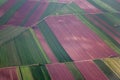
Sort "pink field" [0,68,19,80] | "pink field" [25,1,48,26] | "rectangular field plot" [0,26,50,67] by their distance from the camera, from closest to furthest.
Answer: "pink field" [0,68,19,80], "rectangular field plot" [0,26,50,67], "pink field" [25,1,48,26]

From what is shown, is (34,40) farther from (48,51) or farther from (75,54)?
(75,54)

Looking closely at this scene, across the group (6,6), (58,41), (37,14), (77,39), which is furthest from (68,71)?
(6,6)

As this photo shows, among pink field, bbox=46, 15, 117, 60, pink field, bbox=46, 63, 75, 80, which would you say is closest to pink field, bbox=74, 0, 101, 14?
pink field, bbox=46, 15, 117, 60

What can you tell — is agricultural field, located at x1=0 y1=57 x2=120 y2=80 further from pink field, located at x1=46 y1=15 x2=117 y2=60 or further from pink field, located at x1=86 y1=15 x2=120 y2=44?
pink field, located at x1=86 y1=15 x2=120 y2=44

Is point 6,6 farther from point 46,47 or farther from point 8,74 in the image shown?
point 8,74

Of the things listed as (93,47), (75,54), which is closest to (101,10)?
(93,47)
